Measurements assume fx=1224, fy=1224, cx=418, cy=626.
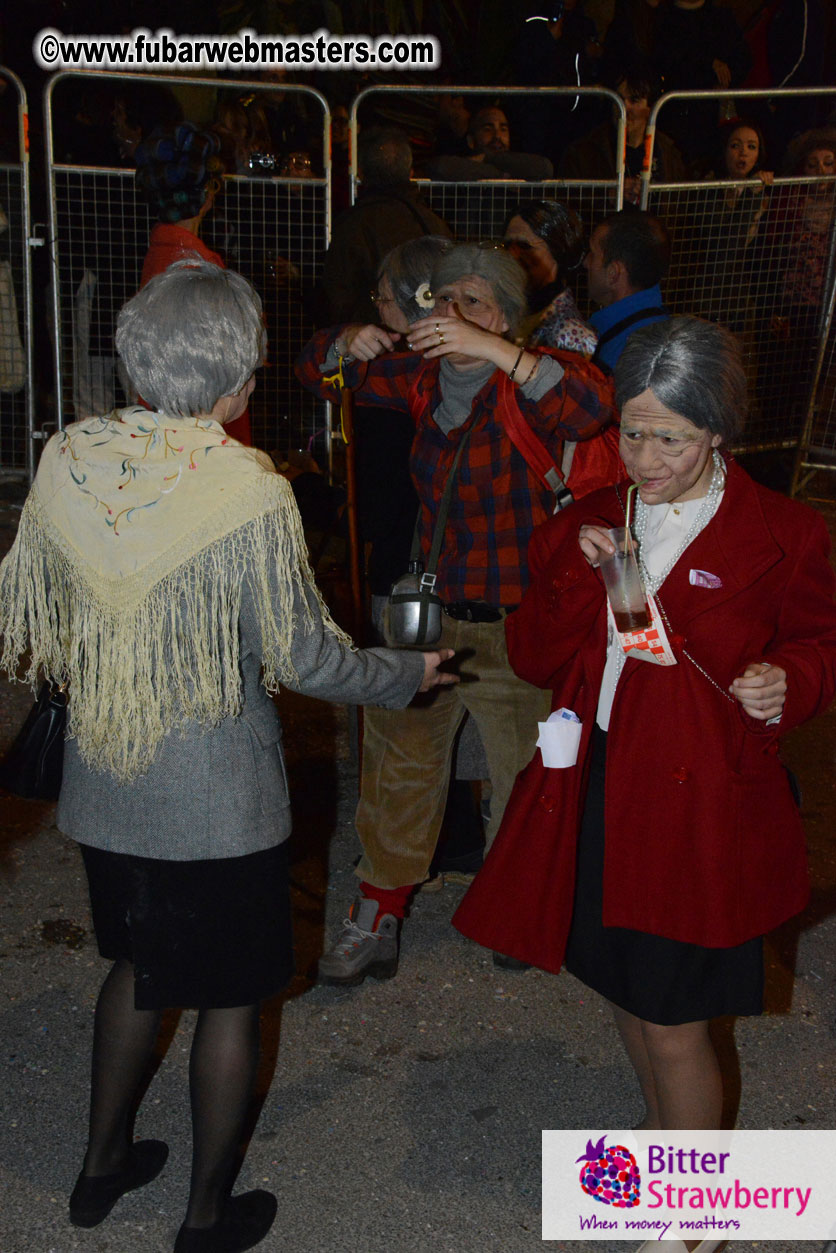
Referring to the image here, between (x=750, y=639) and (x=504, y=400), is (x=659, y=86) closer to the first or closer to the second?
(x=504, y=400)

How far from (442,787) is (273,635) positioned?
149 cm

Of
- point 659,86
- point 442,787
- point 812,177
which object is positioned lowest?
point 442,787

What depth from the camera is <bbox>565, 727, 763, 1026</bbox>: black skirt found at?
2578 mm

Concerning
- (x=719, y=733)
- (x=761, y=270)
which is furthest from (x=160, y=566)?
(x=761, y=270)

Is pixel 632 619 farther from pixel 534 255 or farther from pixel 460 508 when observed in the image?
pixel 534 255

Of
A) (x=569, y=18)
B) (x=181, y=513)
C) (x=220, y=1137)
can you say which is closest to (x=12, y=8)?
(x=569, y=18)

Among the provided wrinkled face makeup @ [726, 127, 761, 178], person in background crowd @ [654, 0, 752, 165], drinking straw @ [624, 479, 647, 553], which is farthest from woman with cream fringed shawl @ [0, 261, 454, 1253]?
person in background crowd @ [654, 0, 752, 165]

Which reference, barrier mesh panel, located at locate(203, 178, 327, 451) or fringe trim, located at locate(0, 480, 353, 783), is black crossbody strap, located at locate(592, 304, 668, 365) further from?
barrier mesh panel, located at locate(203, 178, 327, 451)

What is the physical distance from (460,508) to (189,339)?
131cm

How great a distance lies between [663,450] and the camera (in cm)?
256

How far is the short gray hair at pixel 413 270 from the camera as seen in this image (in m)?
3.69

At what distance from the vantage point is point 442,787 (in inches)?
148

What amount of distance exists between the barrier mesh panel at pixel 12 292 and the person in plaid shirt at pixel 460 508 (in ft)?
14.5

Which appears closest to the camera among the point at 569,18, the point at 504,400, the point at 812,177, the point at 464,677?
the point at 504,400
